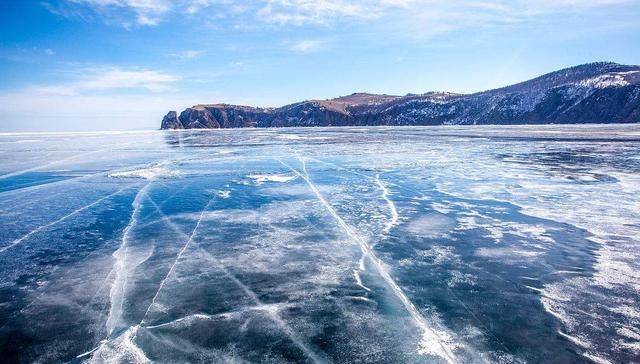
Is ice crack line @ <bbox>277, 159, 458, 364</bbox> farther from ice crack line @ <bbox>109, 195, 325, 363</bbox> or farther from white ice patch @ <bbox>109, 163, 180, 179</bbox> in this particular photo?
white ice patch @ <bbox>109, 163, 180, 179</bbox>

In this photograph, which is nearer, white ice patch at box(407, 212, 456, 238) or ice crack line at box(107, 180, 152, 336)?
ice crack line at box(107, 180, 152, 336)

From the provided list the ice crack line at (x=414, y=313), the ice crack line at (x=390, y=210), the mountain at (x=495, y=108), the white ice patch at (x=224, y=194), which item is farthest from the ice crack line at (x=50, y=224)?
the mountain at (x=495, y=108)

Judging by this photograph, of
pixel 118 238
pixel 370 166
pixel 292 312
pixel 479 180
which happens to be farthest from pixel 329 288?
pixel 370 166

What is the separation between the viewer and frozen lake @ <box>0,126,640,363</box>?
405cm

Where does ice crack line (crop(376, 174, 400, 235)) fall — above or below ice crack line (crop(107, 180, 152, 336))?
below

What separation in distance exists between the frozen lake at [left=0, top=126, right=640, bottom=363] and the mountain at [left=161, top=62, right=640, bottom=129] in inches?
4534

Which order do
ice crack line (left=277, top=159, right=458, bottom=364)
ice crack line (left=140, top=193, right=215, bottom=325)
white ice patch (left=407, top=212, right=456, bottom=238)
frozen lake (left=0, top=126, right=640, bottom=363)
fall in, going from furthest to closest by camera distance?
white ice patch (left=407, top=212, right=456, bottom=238)
ice crack line (left=140, top=193, right=215, bottom=325)
frozen lake (left=0, top=126, right=640, bottom=363)
ice crack line (left=277, top=159, right=458, bottom=364)

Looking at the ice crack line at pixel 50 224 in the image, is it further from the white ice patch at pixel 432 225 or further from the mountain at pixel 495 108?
the mountain at pixel 495 108

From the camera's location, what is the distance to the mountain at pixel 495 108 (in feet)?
356

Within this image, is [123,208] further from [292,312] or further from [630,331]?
[630,331]

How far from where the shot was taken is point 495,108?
134 metres

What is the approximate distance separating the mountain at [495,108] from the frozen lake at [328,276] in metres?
115

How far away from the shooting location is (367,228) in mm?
8406

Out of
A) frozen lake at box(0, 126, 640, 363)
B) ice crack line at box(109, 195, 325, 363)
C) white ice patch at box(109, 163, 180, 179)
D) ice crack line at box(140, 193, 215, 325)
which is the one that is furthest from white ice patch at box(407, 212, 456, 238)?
white ice patch at box(109, 163, 180, 179)
